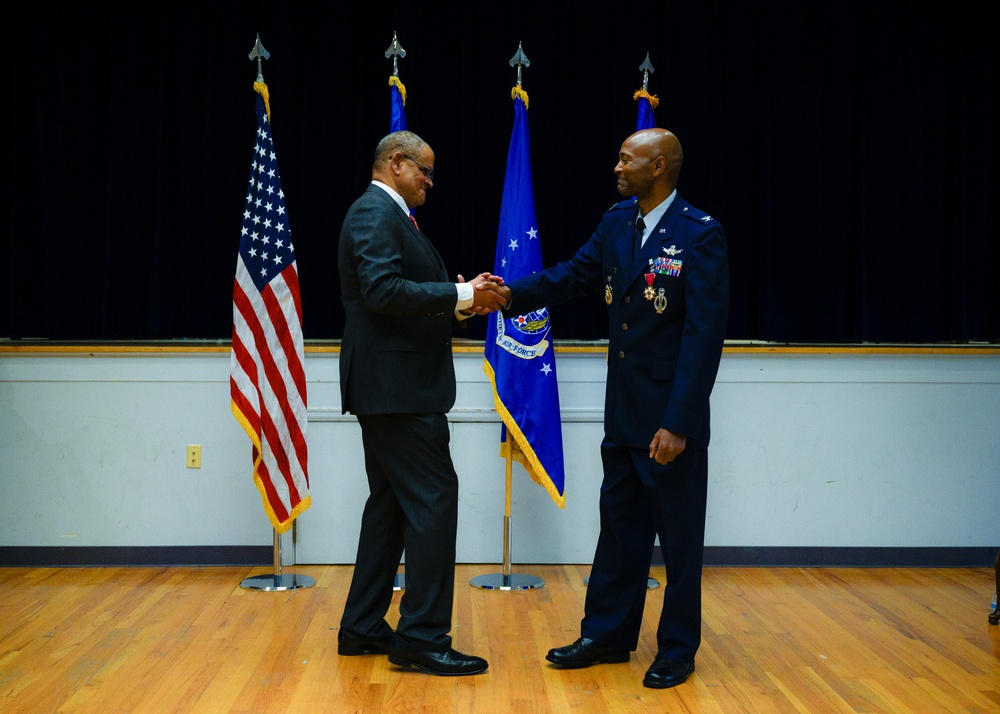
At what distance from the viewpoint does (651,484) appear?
2.97 meters

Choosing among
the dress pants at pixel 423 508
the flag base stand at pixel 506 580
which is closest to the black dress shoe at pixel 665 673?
the dress pants at pixel 423 508

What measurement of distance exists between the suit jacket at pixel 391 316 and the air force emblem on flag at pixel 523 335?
988 mm

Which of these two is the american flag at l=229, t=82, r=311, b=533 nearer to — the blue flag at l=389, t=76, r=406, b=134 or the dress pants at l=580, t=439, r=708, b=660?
the blue flag at l=389, t=76, r=406, b=134

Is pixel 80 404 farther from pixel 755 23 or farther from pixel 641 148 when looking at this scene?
pixel 755 23

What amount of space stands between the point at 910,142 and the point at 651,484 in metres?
3.12

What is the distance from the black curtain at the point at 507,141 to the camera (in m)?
4.88

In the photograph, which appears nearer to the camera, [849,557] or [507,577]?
[507,577]

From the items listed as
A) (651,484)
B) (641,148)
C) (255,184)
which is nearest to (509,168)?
(255,184)

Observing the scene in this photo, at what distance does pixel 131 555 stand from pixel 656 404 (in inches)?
103

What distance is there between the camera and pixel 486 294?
3.08 meters

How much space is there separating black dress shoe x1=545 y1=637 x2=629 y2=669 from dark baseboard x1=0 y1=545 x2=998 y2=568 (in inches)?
57.3

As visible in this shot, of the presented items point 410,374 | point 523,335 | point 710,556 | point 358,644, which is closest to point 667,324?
point 410,374

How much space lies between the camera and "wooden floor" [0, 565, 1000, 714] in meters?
2.78

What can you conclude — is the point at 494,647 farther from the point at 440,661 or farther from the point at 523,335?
the point at 523,335
